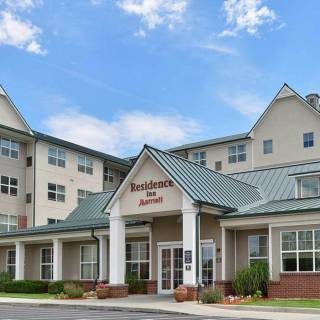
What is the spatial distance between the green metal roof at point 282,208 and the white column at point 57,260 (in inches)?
475

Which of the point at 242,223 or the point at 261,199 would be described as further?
the point at 261,199

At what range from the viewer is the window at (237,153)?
193 feet

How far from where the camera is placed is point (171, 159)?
28.1 metres

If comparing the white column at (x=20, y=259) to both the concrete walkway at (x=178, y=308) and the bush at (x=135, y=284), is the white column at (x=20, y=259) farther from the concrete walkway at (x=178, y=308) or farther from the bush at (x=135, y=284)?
the concrete walkway at (x=178, y=308)

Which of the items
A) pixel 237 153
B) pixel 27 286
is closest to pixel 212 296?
pixel 27 286

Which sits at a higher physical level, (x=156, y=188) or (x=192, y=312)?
(x=156, y=188)

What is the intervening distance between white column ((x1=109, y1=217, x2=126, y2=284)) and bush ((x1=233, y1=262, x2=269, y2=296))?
18.6ft

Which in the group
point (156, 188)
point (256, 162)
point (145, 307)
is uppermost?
point (256, 162)

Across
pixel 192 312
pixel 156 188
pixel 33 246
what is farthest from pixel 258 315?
pixel 33 246

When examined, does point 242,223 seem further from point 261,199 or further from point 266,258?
point 261,199

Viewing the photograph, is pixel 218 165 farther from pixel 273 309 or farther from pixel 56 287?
pixel 273 309

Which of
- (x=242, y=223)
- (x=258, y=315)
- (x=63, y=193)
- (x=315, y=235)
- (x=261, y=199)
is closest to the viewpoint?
(x=258, y=315)

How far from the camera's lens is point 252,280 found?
83.8ft

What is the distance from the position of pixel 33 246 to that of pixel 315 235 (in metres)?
20.2
